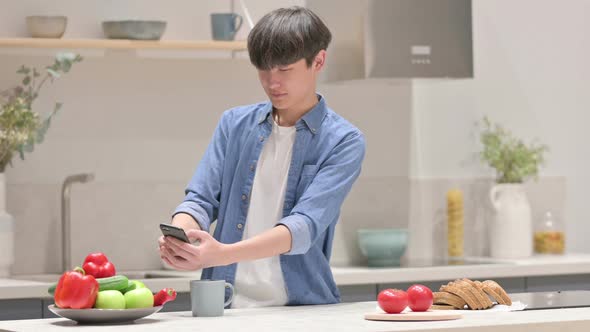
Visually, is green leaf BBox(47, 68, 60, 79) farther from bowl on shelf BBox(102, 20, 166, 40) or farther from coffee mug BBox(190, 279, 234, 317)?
coffee mug BBox(190, 279, 234, 317)

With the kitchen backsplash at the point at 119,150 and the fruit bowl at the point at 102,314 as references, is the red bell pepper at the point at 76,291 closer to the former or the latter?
the fruit bowl at the point at 102,314

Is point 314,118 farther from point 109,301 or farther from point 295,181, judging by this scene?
point 109,301

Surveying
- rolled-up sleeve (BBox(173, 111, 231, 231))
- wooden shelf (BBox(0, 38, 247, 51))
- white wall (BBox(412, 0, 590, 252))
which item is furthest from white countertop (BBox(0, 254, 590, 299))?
rolled-up sleeve (BBox(173, 111, 231, 231))

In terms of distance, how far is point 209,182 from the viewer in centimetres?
305

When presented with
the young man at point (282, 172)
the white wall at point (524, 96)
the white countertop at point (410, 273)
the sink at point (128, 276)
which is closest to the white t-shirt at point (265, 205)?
the young man at point (282, 172)

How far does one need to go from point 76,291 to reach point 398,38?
2.51 m

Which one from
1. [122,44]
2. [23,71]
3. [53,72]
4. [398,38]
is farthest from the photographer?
[398,38]

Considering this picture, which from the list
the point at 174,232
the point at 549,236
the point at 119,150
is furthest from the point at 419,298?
the point at 549,236

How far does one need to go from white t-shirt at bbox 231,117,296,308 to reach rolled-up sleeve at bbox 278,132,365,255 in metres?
0.10

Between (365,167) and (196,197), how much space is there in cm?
205

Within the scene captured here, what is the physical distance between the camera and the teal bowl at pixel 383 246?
4730 millimetres

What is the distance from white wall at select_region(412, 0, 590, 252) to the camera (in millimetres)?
5117

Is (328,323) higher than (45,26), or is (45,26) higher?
(45,26)

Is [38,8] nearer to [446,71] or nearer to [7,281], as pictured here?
[7,281]
